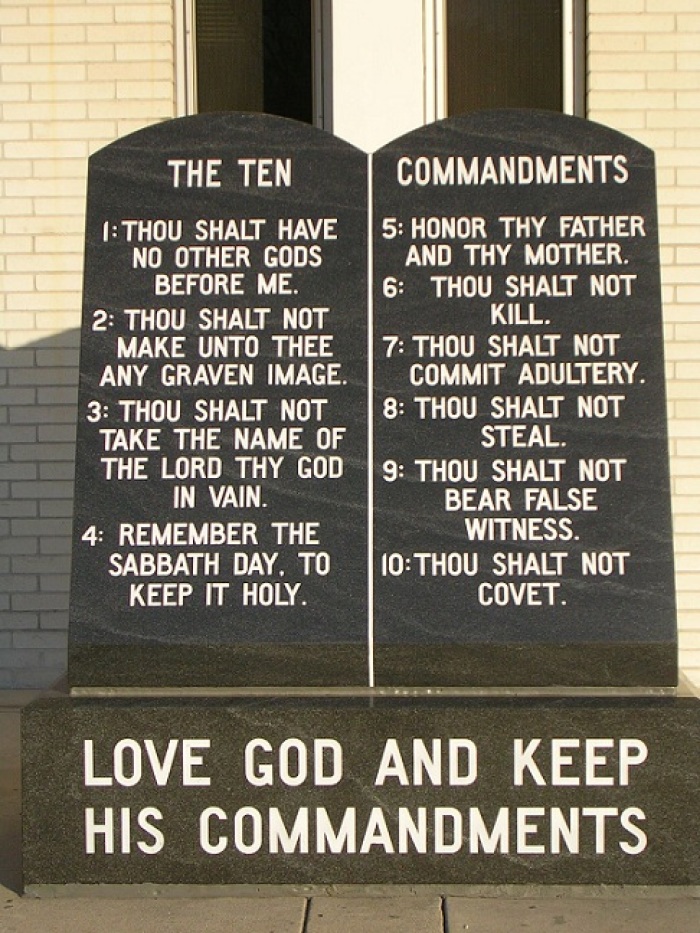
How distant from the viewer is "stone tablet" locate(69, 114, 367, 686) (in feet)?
14.0

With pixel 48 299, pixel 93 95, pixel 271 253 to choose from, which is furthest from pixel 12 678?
pixel 271 253

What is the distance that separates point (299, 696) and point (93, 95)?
13.1 feet

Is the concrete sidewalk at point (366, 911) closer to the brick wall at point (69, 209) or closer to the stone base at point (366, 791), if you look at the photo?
the stone base at point (366, 791)

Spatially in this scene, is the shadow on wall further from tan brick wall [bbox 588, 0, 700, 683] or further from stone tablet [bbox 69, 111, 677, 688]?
tan brick wall [bbox 588, 0, 700, 683]

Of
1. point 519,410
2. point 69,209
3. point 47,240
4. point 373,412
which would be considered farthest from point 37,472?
point 519,410

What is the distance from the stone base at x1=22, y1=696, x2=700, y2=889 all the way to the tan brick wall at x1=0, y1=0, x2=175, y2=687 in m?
3.01

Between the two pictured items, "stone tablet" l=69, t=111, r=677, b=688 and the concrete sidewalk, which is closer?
the concrete sidewalk

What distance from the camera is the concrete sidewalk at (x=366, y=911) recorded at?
12.7ft

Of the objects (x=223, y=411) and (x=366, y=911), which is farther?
(x=223, y=411)

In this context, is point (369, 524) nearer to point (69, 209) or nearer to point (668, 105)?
point (69, 209)

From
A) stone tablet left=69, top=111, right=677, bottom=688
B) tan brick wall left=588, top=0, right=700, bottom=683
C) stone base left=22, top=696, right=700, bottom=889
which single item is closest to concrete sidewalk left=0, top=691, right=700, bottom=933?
stone base left=22, top=696, right=700, bottom=889

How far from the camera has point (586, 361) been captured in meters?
4.32

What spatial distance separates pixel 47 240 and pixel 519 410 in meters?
3.57

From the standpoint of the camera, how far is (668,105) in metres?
6.76
